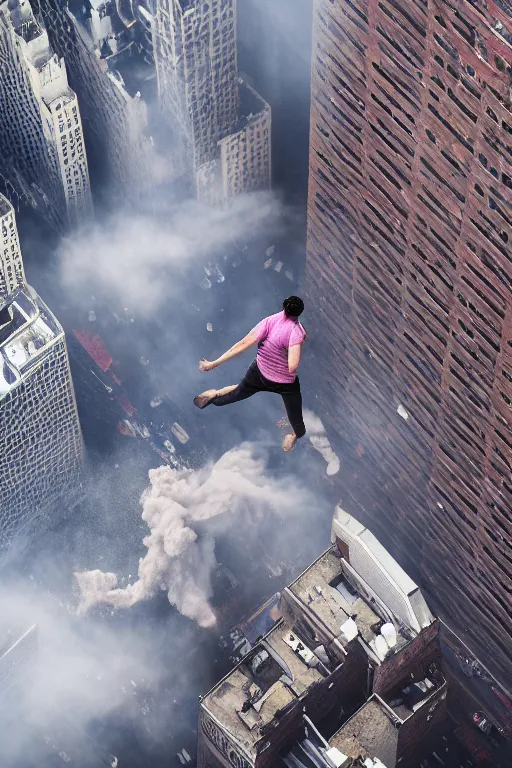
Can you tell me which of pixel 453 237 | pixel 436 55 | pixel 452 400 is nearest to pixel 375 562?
pixel 452 400

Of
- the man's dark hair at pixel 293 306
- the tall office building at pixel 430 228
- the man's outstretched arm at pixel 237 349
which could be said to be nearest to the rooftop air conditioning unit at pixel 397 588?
the tall office building at pixel 430 228

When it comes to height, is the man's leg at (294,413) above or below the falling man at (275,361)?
below

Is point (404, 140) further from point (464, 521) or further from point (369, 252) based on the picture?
point (464, 521)

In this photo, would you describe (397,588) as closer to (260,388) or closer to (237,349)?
(260,388)

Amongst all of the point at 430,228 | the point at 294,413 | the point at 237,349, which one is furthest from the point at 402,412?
the point at 237,349

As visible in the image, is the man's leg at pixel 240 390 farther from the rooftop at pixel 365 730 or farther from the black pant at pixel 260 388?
→ the rooftop at pixel 365 730

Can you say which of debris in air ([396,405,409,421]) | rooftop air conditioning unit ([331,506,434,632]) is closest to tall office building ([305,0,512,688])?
debris in air ([396,405,409,421])
